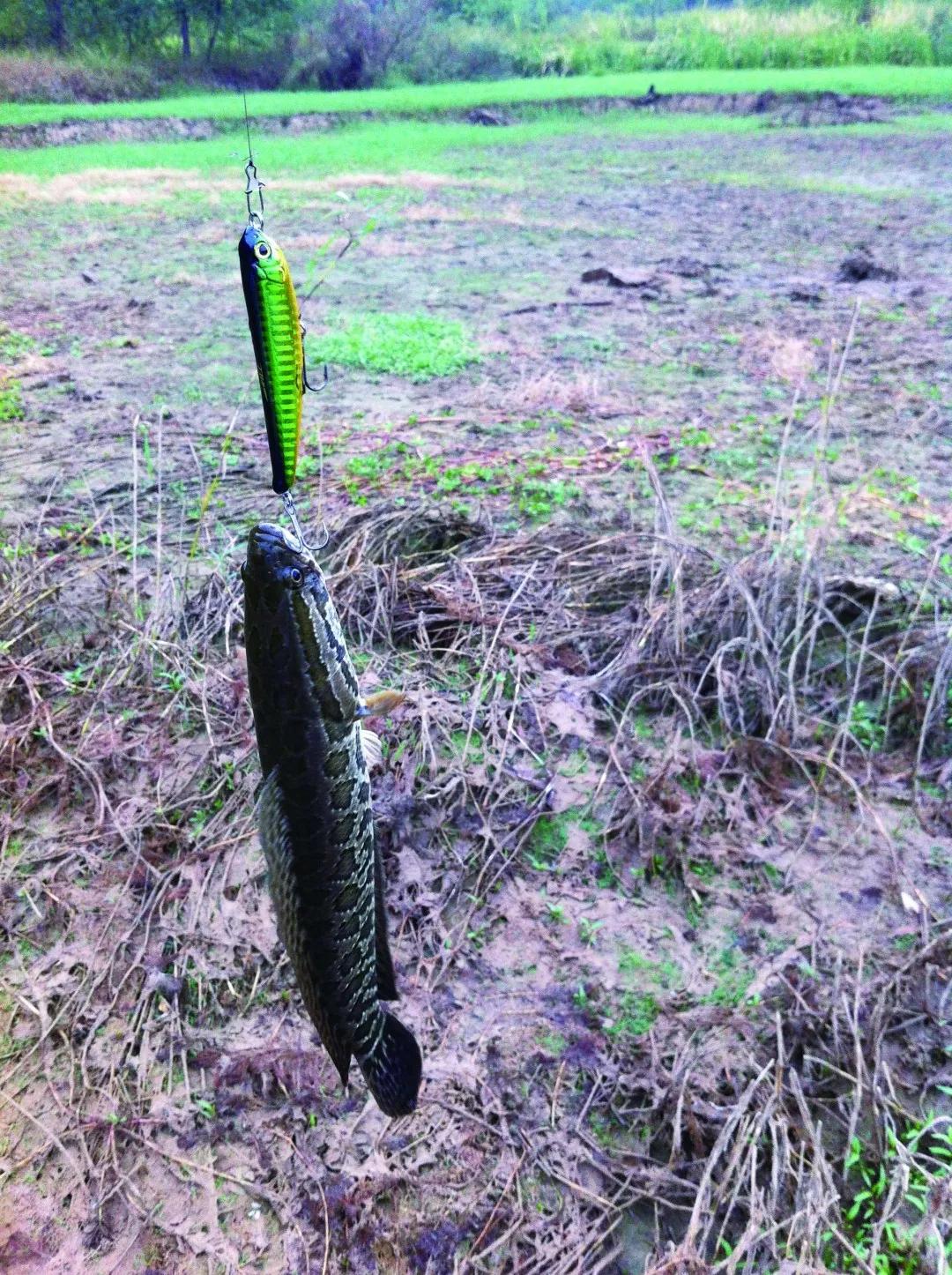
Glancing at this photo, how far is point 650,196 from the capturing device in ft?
31.8

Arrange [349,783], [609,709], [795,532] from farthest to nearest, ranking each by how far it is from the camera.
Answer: [795,532] < [609,709] < [349,783]

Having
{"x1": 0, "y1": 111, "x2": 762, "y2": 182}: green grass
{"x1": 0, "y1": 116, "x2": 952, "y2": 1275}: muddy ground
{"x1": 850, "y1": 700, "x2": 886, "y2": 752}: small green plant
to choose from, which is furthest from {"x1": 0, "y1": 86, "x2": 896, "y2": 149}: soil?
{"x1": 850, "y1": 700, "x2": 886, "y2": 752}: small green plant

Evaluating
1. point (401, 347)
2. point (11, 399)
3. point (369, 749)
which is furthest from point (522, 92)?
point (369, 749)

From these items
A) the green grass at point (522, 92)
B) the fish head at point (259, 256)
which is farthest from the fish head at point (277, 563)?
the green grass at point (522, 92)

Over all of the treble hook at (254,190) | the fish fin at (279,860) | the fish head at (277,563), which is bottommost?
the fish fin at (279,860)

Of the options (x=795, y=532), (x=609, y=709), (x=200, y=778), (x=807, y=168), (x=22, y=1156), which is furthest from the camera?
(x=807, y=168)

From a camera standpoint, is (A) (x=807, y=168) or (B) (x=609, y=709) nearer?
(B) (x=609, y=709)

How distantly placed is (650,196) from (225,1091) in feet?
32.0

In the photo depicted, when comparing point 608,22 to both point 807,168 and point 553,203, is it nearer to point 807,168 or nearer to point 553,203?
Answer: point 807,168

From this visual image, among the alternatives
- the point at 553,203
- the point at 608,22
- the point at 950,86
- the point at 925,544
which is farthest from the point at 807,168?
the point at 608,22

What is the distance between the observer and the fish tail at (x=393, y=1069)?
127cm

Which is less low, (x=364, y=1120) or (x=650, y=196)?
(x=650, y=196)

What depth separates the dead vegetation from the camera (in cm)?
175

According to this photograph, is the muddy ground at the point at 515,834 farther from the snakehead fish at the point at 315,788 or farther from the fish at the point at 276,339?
the fish at the point at 276,339
